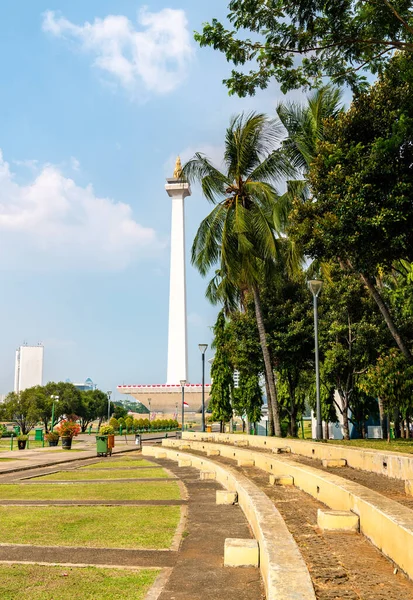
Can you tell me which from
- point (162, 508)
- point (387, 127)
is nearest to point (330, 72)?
point (387, 127)

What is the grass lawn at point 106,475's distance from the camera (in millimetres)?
16141

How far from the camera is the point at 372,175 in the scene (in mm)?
13805

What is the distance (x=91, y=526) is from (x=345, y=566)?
4470mm

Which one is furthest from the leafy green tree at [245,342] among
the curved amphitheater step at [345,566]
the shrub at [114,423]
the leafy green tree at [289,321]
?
the shrub at [114,423]

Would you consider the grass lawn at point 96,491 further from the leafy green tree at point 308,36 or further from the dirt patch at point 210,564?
the leafy green tree at point 308,36

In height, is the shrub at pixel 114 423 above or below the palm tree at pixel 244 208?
below

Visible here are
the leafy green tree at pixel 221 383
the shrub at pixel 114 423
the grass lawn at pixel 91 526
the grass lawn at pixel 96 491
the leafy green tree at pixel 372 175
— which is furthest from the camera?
the shrub at pixel 114 423

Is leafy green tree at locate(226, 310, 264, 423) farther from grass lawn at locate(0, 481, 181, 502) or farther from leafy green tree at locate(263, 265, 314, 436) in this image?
grass lawn at locate(0, 481, 181, 502)

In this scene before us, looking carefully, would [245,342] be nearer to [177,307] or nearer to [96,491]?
[96,491]

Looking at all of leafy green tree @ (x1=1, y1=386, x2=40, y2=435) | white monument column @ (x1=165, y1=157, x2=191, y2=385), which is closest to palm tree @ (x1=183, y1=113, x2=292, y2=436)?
leafy green tree @ (x1=1, y1=386, x2=40, y2=435)

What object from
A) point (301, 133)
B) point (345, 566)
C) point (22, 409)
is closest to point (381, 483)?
point (345, 566)

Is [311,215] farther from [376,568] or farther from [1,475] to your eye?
[376,568]

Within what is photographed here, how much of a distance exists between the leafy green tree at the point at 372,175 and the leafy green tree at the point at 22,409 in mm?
53296

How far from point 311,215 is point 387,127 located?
4.20m
